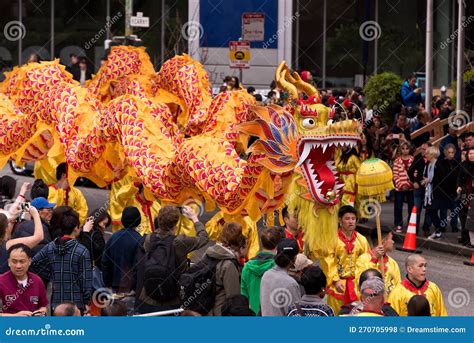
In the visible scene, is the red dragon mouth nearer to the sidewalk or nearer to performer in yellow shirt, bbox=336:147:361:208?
performer in yellow shirt, bbox=336:147:361:208

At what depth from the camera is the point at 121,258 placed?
43.5 ft

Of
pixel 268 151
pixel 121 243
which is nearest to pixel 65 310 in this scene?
pixel 121 243

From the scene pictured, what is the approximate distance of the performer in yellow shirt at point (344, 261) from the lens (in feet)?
42.7

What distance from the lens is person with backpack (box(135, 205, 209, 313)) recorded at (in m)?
11.9

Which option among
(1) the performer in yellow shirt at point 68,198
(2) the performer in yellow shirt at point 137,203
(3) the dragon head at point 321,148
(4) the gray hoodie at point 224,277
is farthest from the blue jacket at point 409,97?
(4) the gray hoodie at point 224,277

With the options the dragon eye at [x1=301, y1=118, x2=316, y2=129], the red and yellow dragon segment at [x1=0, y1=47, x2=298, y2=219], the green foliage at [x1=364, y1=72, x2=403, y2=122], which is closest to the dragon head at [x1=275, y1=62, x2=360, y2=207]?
the dragon eye at [x1=301, y1=118, x2=316, y2=129]

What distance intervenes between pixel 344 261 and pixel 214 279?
2064 mm

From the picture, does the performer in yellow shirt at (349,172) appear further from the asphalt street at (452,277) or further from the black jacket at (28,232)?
the black jacket at (28,232)

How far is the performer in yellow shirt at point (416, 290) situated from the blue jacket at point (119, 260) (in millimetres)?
3061

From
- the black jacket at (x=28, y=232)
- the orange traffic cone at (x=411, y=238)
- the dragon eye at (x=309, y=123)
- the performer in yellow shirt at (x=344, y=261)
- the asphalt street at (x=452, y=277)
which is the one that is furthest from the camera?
the orange traffic cone at (x=411, y=238)

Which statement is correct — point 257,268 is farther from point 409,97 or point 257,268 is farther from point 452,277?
point 409,97

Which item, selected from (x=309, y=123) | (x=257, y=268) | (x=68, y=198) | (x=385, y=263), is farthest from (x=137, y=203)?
(x=257, y=268)

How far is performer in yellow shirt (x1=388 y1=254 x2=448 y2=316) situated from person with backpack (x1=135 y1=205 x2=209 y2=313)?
1987 mm

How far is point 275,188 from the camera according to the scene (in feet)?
46.0
